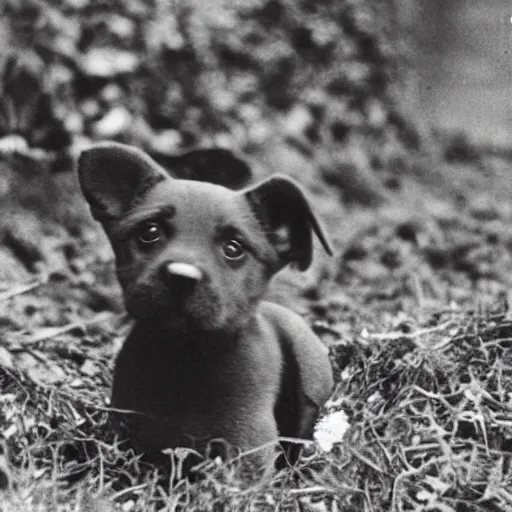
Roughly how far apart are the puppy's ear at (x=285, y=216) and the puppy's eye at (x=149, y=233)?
27 cm

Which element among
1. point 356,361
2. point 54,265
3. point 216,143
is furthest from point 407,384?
point 216,143

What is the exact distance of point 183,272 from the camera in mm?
2129

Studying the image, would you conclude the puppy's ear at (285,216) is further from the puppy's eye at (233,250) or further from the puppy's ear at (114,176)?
the puppy's ear at (114,176)

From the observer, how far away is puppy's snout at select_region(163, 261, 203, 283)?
213cm

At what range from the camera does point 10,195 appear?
169 inches

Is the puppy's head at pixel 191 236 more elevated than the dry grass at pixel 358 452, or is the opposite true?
the puppy's head at pixel 191 236

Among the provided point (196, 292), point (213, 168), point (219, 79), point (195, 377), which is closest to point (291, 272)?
point (219, 79)

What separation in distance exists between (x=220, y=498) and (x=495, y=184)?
5.40 m

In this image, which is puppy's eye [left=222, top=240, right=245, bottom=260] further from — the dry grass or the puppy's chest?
the dry grass

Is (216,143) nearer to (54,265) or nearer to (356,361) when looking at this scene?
(54,265)

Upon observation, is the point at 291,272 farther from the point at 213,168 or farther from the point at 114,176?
the point at 114,176

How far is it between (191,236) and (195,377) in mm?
359

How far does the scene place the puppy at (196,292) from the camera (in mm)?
2199

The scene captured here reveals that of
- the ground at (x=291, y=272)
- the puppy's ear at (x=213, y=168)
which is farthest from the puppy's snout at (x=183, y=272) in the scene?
the puppy's ear at (x=213, y=168)
